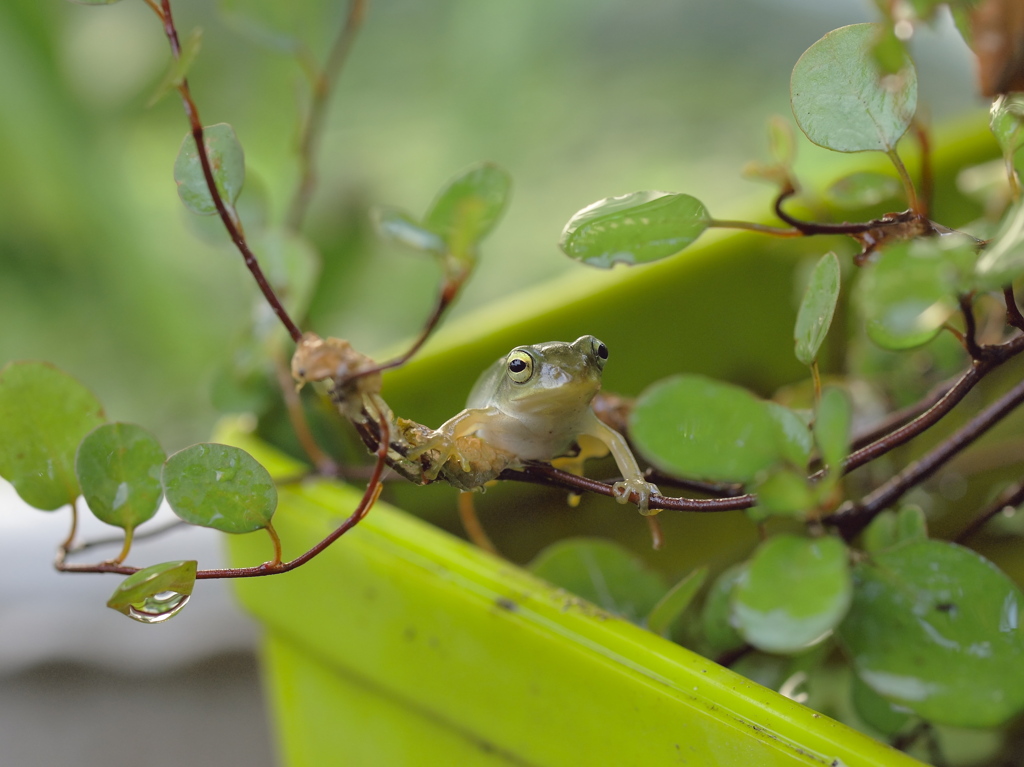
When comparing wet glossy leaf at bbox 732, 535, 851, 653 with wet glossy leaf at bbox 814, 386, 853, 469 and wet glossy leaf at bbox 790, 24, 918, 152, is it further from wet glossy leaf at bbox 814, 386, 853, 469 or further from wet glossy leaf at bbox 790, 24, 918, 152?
wet glossy leaf at bbox 790, 24, 918, 152

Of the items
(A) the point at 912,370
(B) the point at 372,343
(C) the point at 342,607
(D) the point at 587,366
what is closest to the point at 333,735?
(C) the point at 342,607

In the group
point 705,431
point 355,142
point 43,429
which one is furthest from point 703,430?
point 355,142

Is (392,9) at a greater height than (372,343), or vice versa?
(392,9)

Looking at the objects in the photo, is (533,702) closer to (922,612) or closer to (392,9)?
(922,612)

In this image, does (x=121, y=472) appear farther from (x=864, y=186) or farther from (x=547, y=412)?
(x=864, y=186)

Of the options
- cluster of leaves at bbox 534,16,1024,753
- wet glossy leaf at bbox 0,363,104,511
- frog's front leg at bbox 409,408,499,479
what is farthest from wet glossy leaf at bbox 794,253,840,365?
wet glossy leaf at bbox 0,363,104,511

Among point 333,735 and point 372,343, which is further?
point 372,343

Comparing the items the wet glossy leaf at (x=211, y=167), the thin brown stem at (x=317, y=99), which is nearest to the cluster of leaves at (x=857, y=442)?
the wet glossy leaf at (x=211, y=167)
